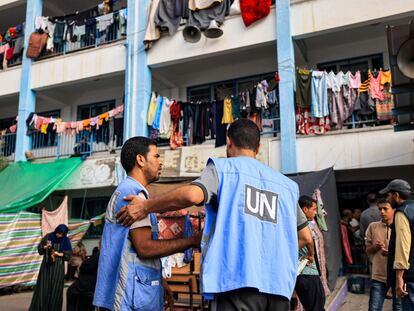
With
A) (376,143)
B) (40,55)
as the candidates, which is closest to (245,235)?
(376,143)

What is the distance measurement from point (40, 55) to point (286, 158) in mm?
9558

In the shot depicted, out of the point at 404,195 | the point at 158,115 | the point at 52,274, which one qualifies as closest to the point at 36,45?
the point at 158,115

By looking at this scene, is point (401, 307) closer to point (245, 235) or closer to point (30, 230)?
point (245, 235)

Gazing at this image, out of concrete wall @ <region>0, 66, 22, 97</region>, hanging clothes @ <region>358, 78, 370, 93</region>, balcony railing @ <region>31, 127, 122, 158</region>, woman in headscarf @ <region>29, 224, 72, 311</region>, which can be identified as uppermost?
concrete wall @ <region>0, 66, 22, 97</region>

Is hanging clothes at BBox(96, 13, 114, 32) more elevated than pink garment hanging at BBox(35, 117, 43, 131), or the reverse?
hanging clothes at BBox(96, 13, 114, 32)

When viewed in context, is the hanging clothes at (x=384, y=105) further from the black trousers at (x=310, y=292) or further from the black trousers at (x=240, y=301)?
the black trousers at (x=240, y=301)

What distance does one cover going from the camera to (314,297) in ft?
14.8

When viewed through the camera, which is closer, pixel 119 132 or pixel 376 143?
pixel 376 143

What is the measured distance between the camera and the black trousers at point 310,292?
4512mm

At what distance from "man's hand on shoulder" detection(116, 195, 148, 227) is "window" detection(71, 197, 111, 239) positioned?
40.0ft

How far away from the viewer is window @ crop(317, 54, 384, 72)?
11.1m

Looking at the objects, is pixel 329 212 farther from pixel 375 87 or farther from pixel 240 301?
pixel 240 301

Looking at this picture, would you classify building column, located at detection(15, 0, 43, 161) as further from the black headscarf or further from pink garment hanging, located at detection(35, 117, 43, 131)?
the black headscarf

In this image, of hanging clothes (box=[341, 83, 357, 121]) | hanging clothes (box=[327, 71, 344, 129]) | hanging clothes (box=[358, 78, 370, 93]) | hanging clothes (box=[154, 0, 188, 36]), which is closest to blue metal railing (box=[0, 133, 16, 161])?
hanging clothes (box=[154, 0, 188, 36])
